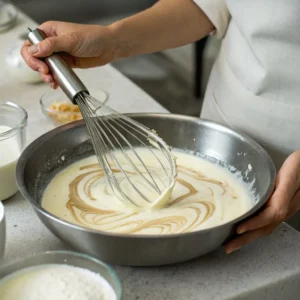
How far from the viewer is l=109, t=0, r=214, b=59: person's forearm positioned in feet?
3.84

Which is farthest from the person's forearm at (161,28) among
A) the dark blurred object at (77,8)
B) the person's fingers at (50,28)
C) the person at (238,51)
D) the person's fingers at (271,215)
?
the dark blurred object at (77,8)

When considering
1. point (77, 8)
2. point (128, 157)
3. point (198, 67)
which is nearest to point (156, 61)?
point (198, 67)

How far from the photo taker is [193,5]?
1.22m

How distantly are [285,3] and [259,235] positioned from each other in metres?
0.40

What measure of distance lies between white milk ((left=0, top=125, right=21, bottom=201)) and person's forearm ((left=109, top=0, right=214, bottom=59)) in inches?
11.7

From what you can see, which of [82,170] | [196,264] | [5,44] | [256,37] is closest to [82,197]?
[82,170]

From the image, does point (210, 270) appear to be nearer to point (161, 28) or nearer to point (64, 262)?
point (64, 262)

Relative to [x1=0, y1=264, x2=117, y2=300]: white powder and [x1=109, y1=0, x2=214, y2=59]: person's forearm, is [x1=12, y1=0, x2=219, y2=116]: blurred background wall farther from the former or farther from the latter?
[x1=0, y1=264, x2=117, y2=300]: white powder

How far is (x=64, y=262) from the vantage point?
2.44 feet

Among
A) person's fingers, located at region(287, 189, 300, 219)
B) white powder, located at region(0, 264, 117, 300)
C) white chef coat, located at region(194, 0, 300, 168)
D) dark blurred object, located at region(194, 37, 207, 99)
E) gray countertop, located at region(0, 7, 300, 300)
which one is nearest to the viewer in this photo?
white powder, located at region(0, 264, 117, 300)

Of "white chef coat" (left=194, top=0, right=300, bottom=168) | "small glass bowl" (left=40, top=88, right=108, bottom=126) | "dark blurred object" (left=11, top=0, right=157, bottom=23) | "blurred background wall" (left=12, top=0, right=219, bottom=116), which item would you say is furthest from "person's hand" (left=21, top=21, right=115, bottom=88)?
"dark blurred object" (left=11, top=0, right=157, bottom=23)

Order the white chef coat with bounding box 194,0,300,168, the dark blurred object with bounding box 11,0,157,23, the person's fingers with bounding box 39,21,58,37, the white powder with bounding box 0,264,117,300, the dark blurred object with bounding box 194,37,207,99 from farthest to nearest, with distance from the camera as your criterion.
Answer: the dark blurred object with bounding box 11,0,157,23 → the dark blurred object with bounding box 194,37,207,99 → the person's fingers with bounding box 39,21,58,37 → the white chef coat with bounding box 194,0,300,168 → the white powder with bounding box 0,264,117,300

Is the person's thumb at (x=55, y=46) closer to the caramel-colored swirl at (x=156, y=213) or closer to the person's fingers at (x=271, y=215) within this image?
the caramel-colored swirl at (x=156, y=213)

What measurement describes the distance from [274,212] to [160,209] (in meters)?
0.17
